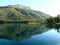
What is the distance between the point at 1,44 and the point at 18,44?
315 cm

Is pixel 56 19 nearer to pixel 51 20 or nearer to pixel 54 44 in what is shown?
pixel 51 20

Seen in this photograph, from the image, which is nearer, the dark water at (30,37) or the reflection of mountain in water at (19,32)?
the dark water at (30,37)

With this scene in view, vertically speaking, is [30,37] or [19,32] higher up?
[30,37]

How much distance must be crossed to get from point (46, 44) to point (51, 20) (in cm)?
9354

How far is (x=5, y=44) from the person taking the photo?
31562mm

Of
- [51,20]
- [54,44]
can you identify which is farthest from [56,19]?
[54,44]

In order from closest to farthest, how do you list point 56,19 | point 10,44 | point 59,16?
point 10,44, point 56,19, point 59,16

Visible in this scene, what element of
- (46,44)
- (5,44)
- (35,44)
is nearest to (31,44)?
(35,44)

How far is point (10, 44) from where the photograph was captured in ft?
102

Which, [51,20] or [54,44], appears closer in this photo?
[54,44]

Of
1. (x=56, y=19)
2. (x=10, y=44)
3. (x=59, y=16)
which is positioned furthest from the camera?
(x=59, y=16)

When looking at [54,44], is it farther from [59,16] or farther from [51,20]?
[59,16]

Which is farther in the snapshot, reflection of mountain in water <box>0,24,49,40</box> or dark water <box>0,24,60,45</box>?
reflection of mountain in water <box>0,24,49,40</box>

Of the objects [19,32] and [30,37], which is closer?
[30,37]
